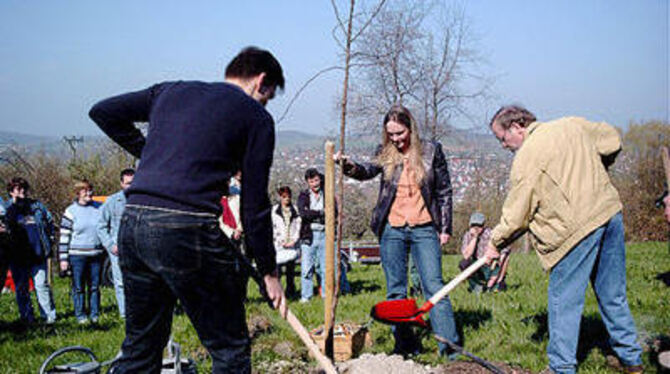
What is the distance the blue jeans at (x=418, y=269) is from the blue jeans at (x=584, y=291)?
3.30ft

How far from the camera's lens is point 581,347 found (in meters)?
4.92

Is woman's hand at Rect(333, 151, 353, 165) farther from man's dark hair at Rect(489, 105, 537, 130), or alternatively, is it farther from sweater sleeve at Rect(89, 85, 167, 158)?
sweater sleeve at Rect(89, 85, 167, 158)

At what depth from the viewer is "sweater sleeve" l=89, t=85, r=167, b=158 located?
2.92 meters

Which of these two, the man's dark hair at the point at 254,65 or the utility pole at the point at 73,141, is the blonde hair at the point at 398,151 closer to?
the man's dark hair at the point at 254,65

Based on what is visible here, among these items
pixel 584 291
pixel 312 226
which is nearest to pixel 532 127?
pixel 584 291

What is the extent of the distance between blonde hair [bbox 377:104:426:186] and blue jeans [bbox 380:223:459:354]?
1.48ft

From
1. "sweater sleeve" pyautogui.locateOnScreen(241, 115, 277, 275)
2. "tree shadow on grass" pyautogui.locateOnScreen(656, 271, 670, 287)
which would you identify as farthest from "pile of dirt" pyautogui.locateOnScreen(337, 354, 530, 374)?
"tree shadow on grass" pyautogui.locateOnScreen(656, 271, 670, 287)

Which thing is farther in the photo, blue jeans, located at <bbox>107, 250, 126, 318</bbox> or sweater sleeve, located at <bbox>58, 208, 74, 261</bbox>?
sweater sleeve, located at <bbox>58, 208, 74, 261</bbox>

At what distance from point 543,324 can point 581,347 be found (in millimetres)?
794

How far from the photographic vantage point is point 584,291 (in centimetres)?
384

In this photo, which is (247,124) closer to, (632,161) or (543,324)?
(543,324)

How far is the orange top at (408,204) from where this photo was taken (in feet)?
15.5

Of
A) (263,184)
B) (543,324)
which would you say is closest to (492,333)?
(543,324)

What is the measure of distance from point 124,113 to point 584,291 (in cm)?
311
